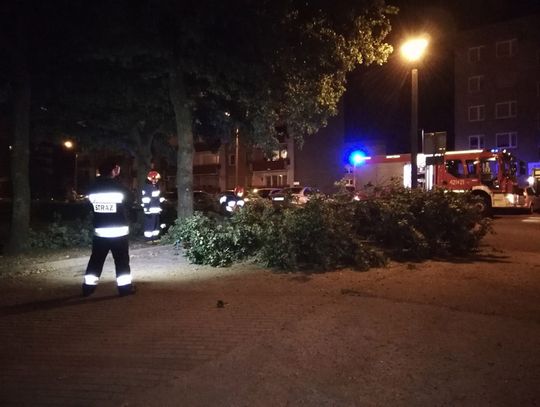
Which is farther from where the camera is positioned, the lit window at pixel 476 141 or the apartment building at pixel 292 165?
the apartment building at pixel 292 165

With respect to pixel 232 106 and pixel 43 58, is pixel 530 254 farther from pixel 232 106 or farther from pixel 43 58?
pixel 43 58

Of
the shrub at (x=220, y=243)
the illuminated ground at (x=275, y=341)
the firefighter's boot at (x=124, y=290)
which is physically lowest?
the illuminated ground at (x=275, y=341)

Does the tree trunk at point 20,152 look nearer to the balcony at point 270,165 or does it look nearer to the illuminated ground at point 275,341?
the illuminated ground at point 275,341

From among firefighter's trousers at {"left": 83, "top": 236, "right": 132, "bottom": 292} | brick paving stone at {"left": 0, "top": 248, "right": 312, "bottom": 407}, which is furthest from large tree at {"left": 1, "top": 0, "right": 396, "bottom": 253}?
brick paving stone at {"left": 0, "top": 248, "right": 312, "bottom": 407}

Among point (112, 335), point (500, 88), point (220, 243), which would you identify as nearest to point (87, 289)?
point (112, 335)

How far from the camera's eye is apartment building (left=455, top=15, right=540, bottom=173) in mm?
46125

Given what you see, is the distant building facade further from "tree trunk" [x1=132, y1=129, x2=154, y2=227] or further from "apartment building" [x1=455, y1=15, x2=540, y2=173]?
"tree trunk" [x1=132, y1=129, x2=154, y2=227]

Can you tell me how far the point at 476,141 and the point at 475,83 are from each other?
5.17m

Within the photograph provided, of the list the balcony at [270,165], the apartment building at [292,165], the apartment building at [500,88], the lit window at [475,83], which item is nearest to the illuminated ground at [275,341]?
the apartment building at [500,88]

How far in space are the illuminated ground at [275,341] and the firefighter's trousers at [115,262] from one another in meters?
0.24

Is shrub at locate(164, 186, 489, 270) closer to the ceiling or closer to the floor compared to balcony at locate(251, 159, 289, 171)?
closer to the floor

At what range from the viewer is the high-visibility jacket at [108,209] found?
26.2ft

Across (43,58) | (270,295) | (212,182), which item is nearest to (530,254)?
(270,295)

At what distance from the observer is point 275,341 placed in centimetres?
571
